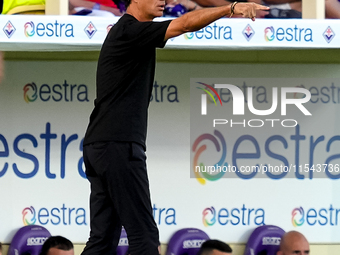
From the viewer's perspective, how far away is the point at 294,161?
4695mm

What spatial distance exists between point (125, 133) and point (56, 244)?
2.10m

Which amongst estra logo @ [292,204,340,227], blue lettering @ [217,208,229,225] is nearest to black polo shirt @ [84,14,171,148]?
blue lettering @ [217,208,229,225]

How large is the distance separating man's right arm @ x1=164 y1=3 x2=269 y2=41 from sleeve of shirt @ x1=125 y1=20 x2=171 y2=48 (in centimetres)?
2

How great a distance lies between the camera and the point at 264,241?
175 inches

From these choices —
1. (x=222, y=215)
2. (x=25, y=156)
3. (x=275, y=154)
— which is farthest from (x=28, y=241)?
(x=275, y=154)

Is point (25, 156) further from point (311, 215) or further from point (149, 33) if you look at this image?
point (149, 33)

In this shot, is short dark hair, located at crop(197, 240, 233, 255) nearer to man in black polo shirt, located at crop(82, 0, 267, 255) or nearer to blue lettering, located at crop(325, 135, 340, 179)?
blue lettering, located at crop(325, 135, 340, 179)

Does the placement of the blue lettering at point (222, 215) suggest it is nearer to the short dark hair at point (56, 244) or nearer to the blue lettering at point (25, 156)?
the short dark hair at point (56, 244)

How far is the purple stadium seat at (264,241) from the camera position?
445 cm

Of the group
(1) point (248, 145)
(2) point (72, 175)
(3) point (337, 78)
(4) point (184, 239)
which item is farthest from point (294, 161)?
(2) point (72, 175)

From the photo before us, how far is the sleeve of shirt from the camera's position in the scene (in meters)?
2.30

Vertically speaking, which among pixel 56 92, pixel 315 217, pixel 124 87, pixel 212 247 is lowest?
pixel 212 247

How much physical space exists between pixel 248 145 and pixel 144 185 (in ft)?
7.86

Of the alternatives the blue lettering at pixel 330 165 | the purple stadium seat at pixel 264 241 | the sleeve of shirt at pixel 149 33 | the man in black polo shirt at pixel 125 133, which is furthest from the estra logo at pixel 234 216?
the sleeve of shirt at pixel 149 33
